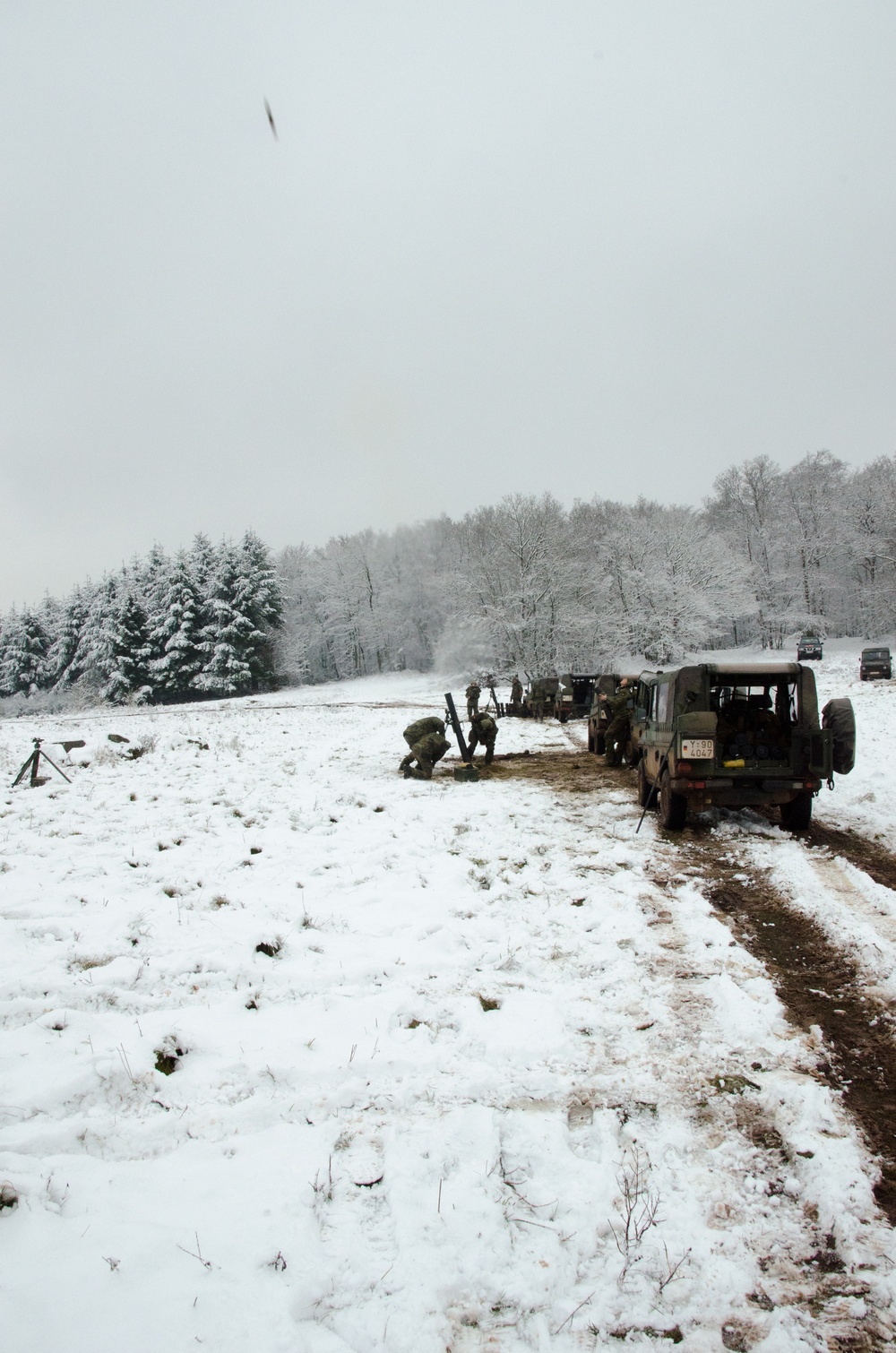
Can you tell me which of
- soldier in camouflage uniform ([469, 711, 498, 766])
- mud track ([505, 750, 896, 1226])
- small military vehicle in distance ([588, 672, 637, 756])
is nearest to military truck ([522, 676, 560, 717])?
small military vehicle in distance ([588, 672, 637, 756])

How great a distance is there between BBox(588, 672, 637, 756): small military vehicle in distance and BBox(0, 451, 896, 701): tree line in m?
21.0

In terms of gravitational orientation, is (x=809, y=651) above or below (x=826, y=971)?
above

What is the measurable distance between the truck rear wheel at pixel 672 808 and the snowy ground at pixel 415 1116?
145cm

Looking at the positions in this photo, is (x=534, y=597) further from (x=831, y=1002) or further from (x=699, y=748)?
(x=831, y=1002)

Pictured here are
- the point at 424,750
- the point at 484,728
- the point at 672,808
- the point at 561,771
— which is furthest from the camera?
the point at 484,728

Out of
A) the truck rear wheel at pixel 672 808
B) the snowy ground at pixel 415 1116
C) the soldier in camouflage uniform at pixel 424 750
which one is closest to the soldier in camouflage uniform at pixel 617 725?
the soldier in camouflage uniform at pixel 424 750

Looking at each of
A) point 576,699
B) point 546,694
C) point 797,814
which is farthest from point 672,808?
point 546,694

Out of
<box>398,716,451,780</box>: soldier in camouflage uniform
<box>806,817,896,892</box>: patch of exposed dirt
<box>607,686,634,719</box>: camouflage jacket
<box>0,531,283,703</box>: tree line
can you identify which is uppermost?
<box>0,531,283,703</box>: tree line

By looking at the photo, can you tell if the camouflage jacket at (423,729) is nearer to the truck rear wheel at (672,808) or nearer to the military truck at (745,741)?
the military truck at (745,741)

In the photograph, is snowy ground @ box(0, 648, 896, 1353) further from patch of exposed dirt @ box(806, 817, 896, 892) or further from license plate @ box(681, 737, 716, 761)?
license plate @ box(681, 737, 716, 761)

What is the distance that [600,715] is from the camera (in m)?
15.2

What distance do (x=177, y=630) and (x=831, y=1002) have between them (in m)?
46.0

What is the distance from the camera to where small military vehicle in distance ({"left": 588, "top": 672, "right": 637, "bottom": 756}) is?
48.2 ft

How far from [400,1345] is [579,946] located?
3088mm
